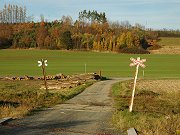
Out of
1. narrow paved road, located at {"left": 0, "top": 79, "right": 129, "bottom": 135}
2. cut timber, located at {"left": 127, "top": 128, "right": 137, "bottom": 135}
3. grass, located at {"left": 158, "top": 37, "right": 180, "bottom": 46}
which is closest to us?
cut timber, located at {"left": 127, "top": 128, "right": 137, "bottom": 135}

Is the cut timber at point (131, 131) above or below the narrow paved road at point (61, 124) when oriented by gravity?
above

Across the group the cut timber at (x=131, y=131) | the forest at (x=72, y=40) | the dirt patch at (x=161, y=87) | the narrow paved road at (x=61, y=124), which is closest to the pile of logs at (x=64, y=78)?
the dirt patch at (x=161, y=87)

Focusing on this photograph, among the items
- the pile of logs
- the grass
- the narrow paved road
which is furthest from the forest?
the narrow paved road

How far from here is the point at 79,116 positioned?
15.7m

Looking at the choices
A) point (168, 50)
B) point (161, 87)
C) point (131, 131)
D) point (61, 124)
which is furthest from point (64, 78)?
point (168, 50)

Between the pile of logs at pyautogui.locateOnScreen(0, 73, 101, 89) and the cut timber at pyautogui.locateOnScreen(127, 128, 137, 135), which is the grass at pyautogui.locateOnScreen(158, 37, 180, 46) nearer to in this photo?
the pile of logs at pyautogui.locateOnScreen(0, 73, 101, 89)

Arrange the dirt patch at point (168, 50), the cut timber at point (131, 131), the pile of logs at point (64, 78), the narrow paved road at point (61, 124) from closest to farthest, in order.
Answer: the cut timber at point (131, 131) < the narrow paved road at point (61, 124) < the pile of logs at point (64, 78) < the dirt patch at point (168, 50)

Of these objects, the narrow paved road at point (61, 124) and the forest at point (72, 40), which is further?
the forest at point (72, 40)

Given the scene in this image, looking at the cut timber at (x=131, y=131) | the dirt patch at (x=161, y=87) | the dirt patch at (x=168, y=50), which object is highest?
the cut timber at (x=131, y=131)

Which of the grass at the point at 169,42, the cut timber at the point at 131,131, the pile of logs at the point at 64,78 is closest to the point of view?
the cut timber at the point at 131,131

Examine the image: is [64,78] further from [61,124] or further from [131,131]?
[131,131]

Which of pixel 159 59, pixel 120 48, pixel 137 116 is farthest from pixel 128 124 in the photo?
pixel 120 48

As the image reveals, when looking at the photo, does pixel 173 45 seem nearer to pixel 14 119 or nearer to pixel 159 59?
pixel 159 59

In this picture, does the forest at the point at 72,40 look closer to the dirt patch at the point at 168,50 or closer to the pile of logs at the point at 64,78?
the dirt patch at the point at 168,50
